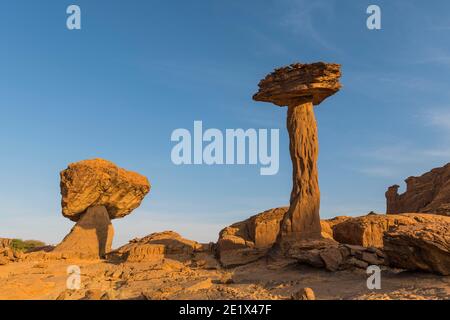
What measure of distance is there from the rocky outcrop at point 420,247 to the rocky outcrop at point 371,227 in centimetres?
453

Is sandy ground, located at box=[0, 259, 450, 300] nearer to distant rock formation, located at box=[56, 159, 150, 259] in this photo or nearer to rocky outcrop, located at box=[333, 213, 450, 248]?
rocky outcrop, located at box=[333, 213, 450, 248]

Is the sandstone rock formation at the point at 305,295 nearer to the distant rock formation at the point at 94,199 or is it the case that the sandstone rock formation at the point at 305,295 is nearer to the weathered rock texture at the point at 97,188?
the distant rock formation at the point at 94,199

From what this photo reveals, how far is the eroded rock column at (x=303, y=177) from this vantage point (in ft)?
50.6

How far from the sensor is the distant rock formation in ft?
78.1

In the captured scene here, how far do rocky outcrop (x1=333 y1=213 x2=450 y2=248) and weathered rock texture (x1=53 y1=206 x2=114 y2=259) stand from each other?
522 inches

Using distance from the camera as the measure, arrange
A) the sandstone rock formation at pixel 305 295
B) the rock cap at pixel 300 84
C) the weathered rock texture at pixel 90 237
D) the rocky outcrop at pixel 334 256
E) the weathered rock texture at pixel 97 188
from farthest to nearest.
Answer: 1. the weathered rock texture at pixel 97 188
2. the weathered rock texture at pixel 90 237
3. the rock cap at pixel 300 84
4. the rocky outcrop at pixel 334 256
5. the sandstone rock formation at pixel 305 295

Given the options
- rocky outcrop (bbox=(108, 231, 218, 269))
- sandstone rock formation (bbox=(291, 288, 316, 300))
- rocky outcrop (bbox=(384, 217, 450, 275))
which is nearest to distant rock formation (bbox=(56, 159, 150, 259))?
rocky outcrop (bbox=(108, 231, 218, 269))

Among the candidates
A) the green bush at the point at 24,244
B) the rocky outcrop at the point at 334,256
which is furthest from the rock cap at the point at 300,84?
the green bush at the point at 24,244

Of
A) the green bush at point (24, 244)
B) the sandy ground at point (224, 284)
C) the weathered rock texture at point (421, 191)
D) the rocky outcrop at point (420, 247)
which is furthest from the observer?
the green bush at point (24, 244)

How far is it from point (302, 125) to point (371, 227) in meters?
4.99

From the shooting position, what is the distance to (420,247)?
433 inches

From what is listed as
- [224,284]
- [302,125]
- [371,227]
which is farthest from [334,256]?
[302,125]
